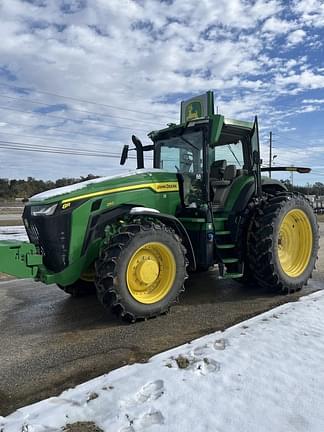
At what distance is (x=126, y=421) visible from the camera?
268 centimetres

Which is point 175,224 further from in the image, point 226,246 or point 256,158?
point 256,158

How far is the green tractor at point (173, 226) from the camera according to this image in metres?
4.75

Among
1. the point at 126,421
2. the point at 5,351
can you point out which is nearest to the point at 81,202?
the point at 5,351

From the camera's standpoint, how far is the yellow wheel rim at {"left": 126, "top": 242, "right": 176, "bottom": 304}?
4906 millimetres

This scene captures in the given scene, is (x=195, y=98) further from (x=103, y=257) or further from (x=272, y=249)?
(x=103, y=257)

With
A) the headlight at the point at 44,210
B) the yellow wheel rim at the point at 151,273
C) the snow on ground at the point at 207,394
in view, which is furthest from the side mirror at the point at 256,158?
the headlight at the point at 44,210

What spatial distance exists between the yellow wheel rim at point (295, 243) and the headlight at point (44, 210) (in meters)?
3.53

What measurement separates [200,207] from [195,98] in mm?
2086

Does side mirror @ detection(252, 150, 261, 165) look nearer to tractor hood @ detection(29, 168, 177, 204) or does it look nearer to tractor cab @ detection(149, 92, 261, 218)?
tractor cab @ detection(149, 92, 261, 218)

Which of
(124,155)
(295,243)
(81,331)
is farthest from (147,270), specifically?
(295,243)

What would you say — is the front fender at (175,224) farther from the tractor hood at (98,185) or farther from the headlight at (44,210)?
the headlight at (44,210)

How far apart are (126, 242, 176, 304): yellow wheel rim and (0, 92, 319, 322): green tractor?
12 mm

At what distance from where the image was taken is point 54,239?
4785mm

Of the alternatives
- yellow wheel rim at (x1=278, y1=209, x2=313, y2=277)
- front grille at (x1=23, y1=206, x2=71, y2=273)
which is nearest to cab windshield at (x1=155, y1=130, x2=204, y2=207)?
yellow wheel rim at (x1=278, y1=209, x2=313, y2=277)
